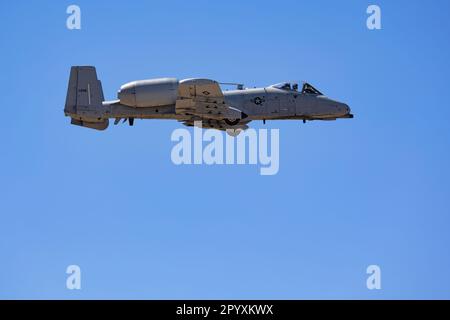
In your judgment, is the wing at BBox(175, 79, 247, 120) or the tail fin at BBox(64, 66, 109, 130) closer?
the wing at BBox(175, 79, 247, 120)

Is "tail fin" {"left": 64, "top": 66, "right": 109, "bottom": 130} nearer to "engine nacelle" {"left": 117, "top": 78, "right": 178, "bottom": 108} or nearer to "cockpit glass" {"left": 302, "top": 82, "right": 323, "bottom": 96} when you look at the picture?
"engine nacelle" {"left": 117, "top": 78, "right": 178, "bottom": 108}

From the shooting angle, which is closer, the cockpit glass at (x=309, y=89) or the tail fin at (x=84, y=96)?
the tail fin at (x=84, y=96)

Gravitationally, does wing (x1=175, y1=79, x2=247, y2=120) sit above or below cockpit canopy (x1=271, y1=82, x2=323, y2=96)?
below

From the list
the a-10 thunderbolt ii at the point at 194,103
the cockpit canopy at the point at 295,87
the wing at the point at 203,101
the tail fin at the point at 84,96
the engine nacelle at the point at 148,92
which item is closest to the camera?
the wing at the point at 203,101

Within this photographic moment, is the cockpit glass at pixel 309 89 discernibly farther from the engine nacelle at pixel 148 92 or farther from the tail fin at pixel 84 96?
the tail fin at pixel 84 96

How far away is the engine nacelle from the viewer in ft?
167

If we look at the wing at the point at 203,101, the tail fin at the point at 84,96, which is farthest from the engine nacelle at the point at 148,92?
the tail fin at the point at 84,96

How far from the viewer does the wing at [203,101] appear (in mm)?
50125

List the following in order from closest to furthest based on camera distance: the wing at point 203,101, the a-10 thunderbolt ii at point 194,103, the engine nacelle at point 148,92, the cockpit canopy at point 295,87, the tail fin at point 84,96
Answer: the wing at point 203,101
the engine nacelle at point 148,92
the a-10 thunderbolt ii at point 194,103
the tail fin at point 84,96
the cockpit canopy at point 295,87

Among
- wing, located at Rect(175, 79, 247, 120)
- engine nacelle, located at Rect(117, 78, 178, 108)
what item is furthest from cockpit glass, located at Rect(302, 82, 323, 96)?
engine nacelle, located at Rect(117, 78, 178, 108)

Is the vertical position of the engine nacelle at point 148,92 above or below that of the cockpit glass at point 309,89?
below
